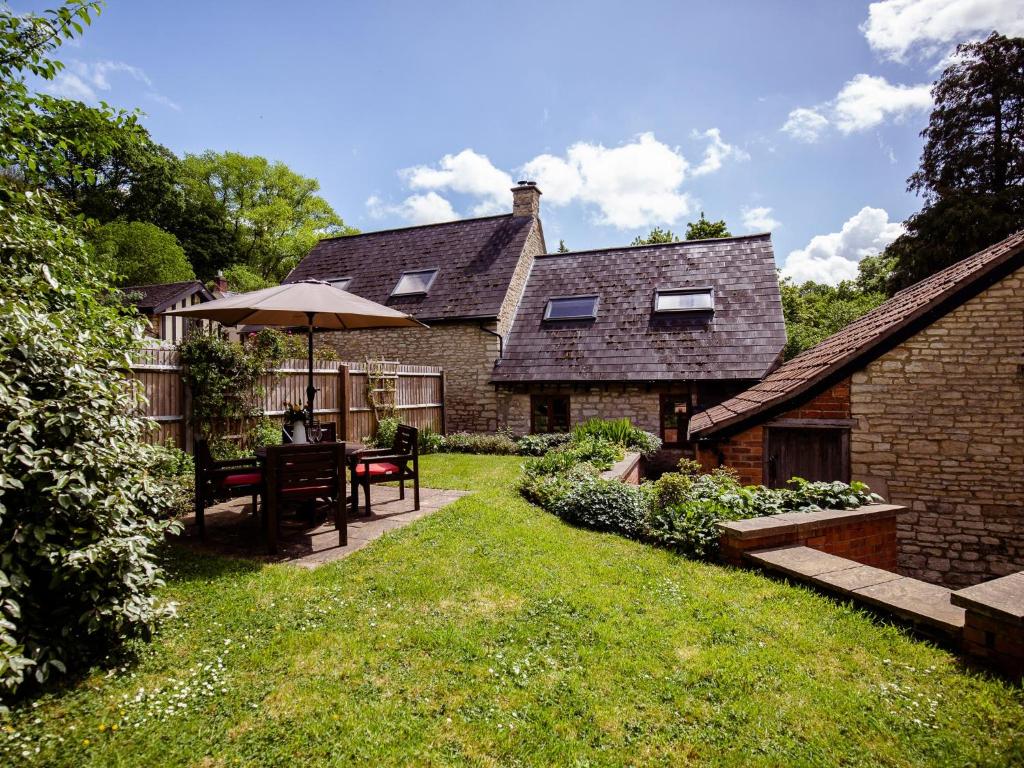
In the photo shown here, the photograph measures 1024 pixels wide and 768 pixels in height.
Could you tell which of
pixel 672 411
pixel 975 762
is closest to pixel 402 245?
pixel 672 411

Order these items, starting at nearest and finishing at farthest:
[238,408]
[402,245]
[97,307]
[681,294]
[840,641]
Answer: [840,641] → [97,307] → [238,408] → [681,294] → [402,245]

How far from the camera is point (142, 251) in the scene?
25.2 metres

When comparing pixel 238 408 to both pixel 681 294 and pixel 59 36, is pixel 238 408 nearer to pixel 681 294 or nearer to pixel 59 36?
pixel 59 36

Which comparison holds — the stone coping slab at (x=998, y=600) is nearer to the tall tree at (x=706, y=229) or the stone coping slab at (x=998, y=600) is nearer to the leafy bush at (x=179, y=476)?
the leafy bush at (x=179, y=476)

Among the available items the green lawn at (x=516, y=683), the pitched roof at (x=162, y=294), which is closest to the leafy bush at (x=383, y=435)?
the green lawn at (x=516, y=683)

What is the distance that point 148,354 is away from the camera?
25.1ft

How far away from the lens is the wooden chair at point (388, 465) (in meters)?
6.38

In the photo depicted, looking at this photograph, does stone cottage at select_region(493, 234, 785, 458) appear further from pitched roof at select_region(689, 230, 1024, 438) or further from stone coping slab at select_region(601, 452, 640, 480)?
pitched roof at select_region(689, 230, 1024, 438)

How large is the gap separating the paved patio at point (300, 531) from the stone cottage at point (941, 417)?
18.3 ft

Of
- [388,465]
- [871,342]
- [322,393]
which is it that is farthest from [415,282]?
[871,342]

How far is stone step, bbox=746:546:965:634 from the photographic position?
352cm

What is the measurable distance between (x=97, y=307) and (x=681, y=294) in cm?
1406

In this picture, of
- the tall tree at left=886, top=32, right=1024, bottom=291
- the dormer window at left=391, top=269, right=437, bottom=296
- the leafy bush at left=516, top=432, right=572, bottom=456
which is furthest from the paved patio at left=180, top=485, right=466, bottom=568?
the tall tree at left=886, top=32, right=1024, bottom=291

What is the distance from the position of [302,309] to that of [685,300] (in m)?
12.1
